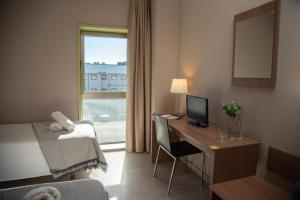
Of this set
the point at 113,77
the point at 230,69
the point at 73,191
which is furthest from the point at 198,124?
A: the point at 113,77

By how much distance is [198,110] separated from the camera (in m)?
2.72

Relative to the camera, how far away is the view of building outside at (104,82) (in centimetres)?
378

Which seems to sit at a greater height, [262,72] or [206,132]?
[262,72]

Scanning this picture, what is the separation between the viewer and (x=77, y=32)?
11.4ft

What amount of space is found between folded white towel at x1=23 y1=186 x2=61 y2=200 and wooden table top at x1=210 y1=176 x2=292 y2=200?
105 centimetres

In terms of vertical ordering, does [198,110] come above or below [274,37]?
below

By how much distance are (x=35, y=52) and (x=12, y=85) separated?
1.84ft

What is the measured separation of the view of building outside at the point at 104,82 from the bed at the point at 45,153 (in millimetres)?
1168

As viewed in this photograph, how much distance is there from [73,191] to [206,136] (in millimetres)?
1311

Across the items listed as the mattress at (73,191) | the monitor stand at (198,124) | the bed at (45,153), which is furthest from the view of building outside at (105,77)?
the mattress at (73,191)

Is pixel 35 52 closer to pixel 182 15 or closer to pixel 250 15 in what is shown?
pixel 182 15

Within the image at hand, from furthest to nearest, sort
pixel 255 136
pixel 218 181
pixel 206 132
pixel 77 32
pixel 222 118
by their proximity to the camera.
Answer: pixel 77 32, pixel 222 118, pixel 206 132, pixel 255 136, pixel 218 181

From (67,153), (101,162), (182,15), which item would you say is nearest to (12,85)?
(67,153)

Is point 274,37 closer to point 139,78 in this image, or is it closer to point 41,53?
point 139,78
